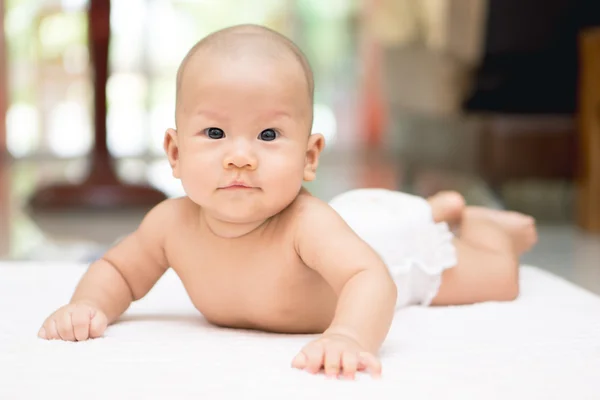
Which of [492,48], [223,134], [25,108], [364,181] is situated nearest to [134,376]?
[223,134]

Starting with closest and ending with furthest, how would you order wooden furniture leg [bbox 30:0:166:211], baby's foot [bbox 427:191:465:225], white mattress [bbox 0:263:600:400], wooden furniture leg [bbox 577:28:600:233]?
white mattress [bbox 0:263:600:400] < baby's foot [bbox 427:191:465:225] < wooden furniture leg [bbox 577:28:600:233] < wooden furniture leg [bbox 30:0:166:211]

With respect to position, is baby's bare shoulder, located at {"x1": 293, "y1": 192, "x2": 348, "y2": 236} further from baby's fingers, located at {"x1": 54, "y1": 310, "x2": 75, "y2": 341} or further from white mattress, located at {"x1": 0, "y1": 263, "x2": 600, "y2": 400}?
baby's fingers, located at {"x1": 54, "y1": 310, "x2": 75, "y2": 341}

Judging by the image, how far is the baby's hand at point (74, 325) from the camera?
0.84 meters

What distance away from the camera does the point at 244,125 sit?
0.81 m

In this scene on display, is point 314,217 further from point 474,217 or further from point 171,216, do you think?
point 474,217

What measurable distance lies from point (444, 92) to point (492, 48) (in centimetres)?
46

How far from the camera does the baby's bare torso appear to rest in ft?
2.86

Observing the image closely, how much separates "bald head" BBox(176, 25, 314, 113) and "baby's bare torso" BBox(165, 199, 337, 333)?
0.47ft

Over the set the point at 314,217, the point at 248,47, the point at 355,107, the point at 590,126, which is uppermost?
the point at 248,47

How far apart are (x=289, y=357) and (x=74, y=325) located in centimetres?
22

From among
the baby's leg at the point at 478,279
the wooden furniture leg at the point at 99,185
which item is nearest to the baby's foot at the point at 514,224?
the baby's leg at the point at 478,279

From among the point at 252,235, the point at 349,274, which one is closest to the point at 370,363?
the point at 349,274

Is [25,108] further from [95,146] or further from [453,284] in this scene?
[453,284]

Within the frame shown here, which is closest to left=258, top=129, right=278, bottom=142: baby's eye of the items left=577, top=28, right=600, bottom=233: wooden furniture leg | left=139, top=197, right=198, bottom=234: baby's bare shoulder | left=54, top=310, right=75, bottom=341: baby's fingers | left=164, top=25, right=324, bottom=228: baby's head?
left=164, top=25, right=324, bottom=228: baby's head
